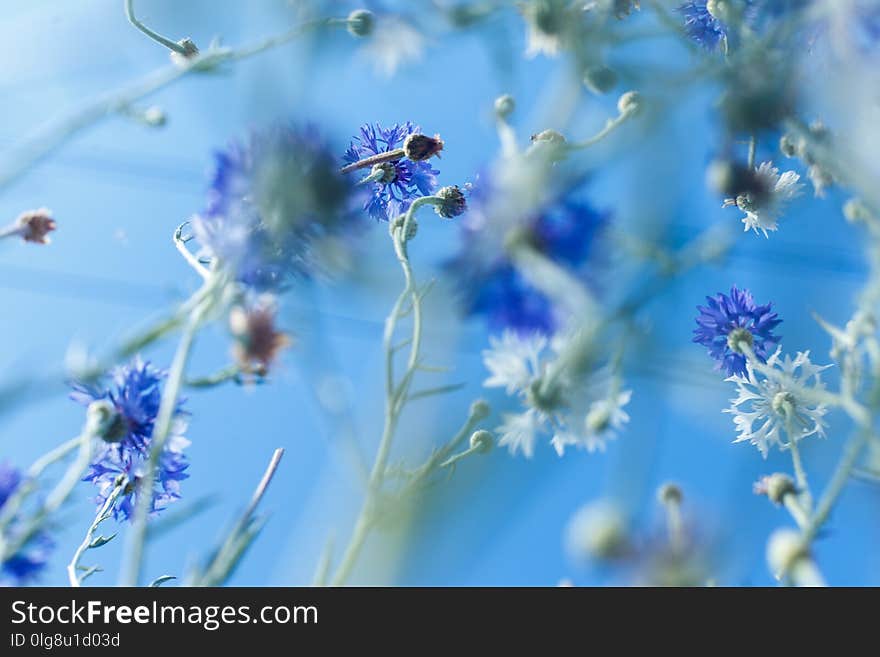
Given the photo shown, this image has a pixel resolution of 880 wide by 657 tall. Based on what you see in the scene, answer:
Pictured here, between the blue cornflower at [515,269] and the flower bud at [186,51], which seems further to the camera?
the flower bud at [186,51]

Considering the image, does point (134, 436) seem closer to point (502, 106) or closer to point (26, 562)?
point (26, 562)

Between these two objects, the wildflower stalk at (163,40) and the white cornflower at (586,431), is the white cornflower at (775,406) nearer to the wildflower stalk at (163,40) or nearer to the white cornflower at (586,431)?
the white cornflower at (586,431)

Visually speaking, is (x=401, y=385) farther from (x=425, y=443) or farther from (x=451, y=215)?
(x=451, y=215)

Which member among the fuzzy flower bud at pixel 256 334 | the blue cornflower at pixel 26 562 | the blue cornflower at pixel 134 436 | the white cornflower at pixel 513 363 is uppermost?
the blue cornflower at pixel 134 436

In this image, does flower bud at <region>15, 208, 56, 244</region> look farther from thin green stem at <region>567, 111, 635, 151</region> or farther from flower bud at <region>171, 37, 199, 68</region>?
thin green stem at <region>567, 111, 635, 151</region>

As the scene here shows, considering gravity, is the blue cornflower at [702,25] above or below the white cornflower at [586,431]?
above

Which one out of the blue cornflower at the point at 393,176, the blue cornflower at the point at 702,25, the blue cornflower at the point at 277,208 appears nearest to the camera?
the blue cornflower at the point at 277,208

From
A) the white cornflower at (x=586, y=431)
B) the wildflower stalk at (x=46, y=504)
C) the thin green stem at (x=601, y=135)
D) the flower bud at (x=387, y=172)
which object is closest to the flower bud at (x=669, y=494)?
the white cornflower at (x=586, y=431)
